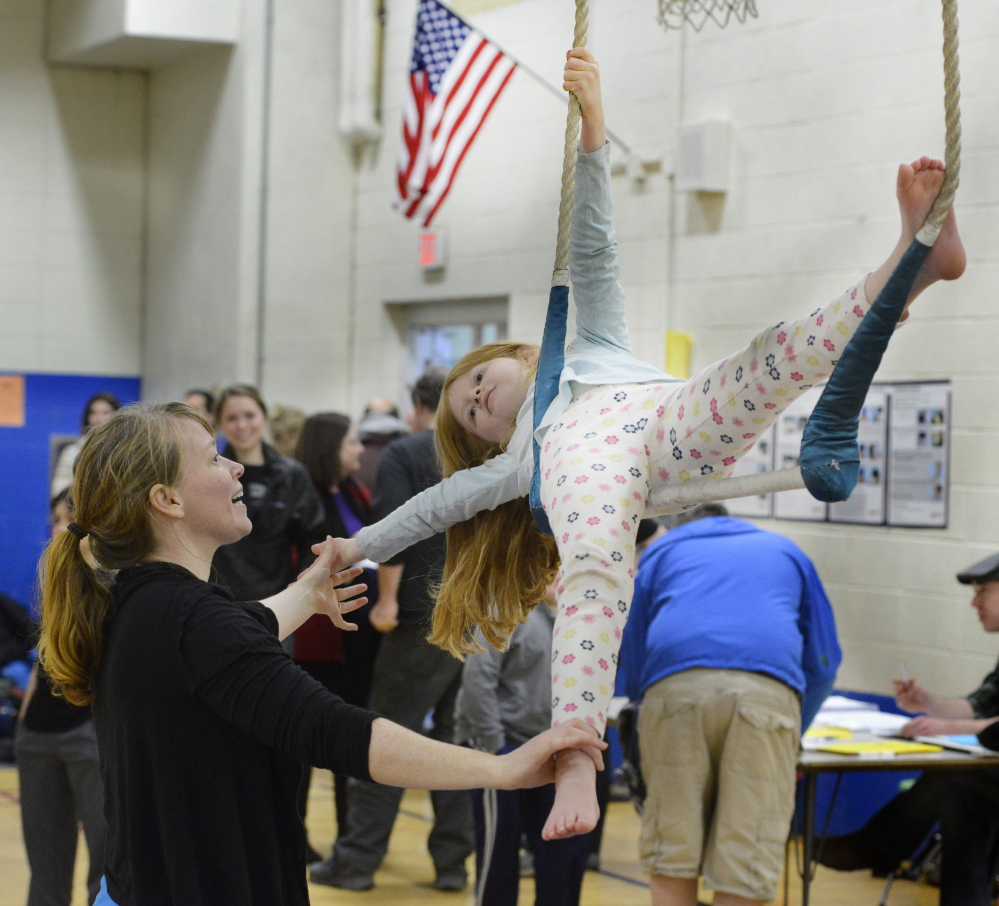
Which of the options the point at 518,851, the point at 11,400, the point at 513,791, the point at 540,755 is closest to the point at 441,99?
the point at 11,400

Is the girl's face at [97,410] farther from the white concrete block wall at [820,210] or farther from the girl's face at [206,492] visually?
the girl's face at [206,492]

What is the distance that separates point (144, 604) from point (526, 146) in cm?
515

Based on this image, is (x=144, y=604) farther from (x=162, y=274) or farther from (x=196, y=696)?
(x=162, y=274)

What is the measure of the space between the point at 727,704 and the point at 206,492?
5.83ft

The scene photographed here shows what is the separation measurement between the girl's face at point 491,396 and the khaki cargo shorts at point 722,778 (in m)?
1.36

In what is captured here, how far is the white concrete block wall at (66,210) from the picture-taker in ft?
25.2

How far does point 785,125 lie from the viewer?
523cm

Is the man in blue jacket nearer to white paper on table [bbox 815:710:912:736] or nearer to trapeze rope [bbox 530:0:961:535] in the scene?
white paper on table [bbox 815:710:912:736]

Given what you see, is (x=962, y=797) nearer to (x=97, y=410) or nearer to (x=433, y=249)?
(x=97, y=410)

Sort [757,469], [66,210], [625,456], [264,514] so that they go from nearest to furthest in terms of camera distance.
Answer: [625,456], [264,514], [757,469], [66,210]

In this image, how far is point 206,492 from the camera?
1.78 m

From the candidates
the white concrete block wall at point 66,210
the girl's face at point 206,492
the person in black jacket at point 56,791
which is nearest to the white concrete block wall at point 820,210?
the white concrete block wall at point 66,210

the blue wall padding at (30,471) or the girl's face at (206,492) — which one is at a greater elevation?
the girl's face at (206,492)

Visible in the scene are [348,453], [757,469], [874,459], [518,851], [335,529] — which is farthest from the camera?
[757,469]
